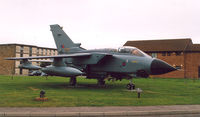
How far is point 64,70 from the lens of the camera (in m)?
16.8

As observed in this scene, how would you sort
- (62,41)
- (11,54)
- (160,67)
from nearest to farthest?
1. (160,67)
2. (62,41)
3. (11,54)

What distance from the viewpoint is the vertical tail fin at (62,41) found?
21984 mm

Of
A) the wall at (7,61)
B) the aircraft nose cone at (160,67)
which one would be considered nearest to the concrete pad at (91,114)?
the aircraft nose cone at (160,67)

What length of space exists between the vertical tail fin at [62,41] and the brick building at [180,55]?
122 ft

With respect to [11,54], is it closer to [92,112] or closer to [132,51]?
[132,51]

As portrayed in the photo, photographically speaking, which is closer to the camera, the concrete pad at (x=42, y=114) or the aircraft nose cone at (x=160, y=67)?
the concrete pad at (x=42, y=114)

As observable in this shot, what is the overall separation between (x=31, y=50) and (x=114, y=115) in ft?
234

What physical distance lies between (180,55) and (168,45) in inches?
181

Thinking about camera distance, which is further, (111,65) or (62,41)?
(62,41)

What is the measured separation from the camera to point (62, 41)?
22469 mm

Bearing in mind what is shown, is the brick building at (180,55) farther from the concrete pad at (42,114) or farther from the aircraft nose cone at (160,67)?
the concrete pad at (42,114)

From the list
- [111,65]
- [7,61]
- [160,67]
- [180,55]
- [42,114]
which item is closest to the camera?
[42,114]

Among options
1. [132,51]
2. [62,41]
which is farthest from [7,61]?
[132,51]

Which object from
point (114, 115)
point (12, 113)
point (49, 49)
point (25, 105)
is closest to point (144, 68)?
point (114, 115)
